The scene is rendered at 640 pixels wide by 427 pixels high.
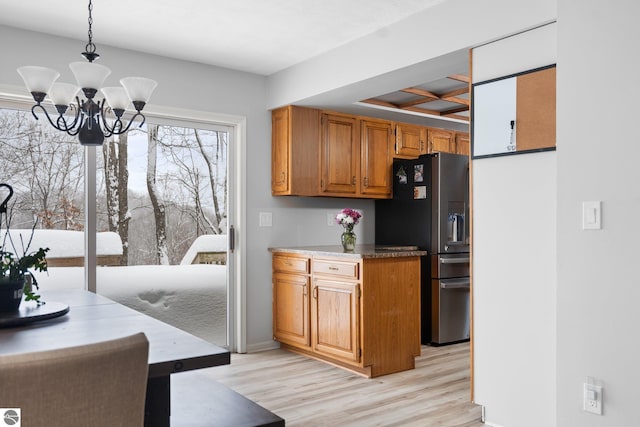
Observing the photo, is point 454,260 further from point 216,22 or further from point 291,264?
point 216,22

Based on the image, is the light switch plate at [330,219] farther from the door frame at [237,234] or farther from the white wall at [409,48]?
the white wall at [409,48]

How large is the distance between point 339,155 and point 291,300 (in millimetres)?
1357

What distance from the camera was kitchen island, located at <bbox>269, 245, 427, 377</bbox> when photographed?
3.70 m

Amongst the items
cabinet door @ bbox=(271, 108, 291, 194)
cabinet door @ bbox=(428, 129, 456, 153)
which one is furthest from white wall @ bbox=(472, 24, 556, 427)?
cabinet door @ bbox=(428, 129, 456, 153)

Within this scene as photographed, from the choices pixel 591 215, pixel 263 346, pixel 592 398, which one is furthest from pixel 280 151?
pixel 592 398

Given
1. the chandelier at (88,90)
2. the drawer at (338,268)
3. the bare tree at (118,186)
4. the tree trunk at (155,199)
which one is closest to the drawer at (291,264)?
the drawer at (338,268)

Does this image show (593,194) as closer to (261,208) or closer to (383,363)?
(383,363)

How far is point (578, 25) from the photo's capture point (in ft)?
7.55

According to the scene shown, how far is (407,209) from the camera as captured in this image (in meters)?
4.87

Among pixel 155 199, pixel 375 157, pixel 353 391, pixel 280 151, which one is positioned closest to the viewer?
pixel 353 391

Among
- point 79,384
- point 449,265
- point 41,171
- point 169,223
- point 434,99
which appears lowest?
point 449,265

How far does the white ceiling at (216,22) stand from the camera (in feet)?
10.0

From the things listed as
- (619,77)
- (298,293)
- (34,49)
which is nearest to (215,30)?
(34,49)

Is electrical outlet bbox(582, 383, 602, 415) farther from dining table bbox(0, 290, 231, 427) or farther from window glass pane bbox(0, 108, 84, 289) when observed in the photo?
window glass pane bbox(0, 108, 84, 289)
